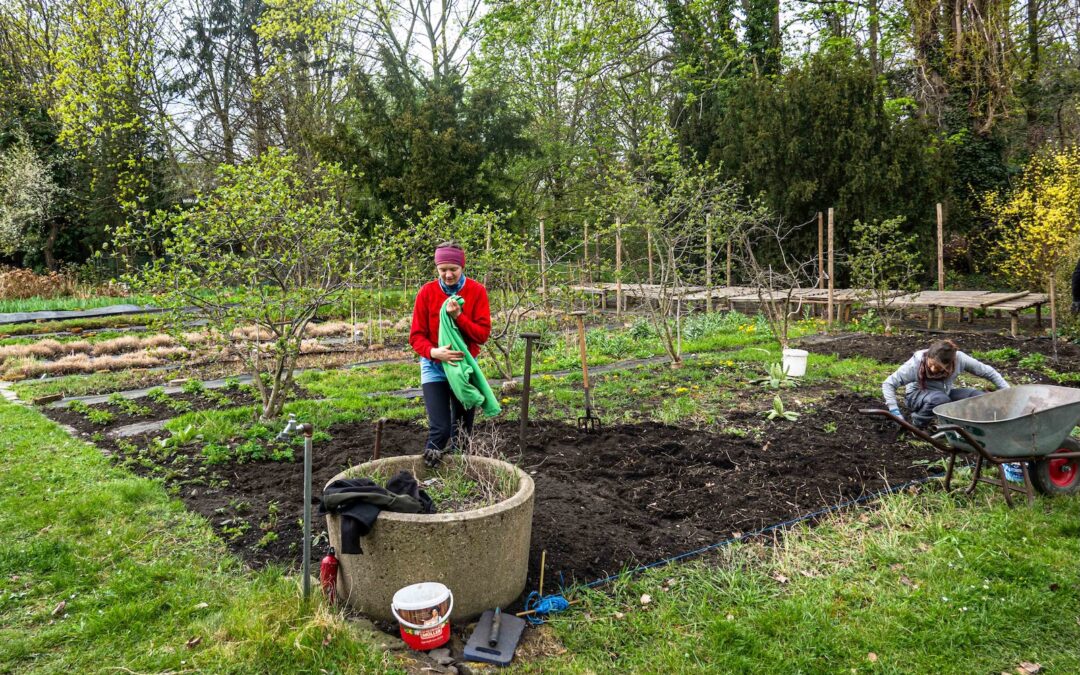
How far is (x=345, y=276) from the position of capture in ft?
21.8

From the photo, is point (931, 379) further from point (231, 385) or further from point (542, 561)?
point (231, 385)

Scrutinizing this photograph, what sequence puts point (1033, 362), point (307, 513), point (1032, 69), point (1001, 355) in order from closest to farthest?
point (307, 513), point (1033, 362), point (1001, 355), point (1032, 69)

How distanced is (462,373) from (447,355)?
0.15 meters

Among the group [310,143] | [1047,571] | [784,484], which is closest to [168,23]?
[310,143]

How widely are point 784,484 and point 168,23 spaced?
79.4ft

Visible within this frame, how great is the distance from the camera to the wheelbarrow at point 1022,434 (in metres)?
3.88

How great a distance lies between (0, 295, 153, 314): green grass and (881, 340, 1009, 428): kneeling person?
43.0 feet

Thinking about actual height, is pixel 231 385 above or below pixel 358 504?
below

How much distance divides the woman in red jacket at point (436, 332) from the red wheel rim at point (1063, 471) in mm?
3477

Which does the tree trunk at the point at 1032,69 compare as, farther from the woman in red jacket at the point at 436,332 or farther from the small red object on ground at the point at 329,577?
the small red object on ground at the point at 329,577

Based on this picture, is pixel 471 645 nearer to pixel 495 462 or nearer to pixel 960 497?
pixel 495 462

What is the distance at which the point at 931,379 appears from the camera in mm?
5215

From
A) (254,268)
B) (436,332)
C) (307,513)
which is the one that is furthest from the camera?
(254,268)

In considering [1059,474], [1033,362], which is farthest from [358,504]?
[1033,362]
